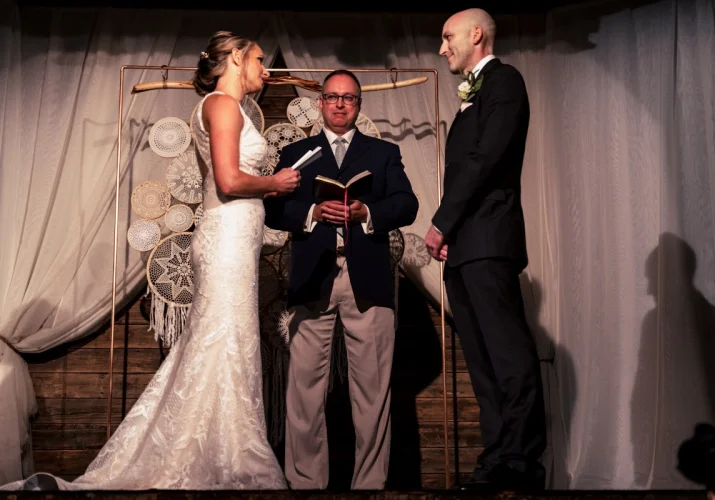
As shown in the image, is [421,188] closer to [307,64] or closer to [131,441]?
[307,64]

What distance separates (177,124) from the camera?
471 centimetres

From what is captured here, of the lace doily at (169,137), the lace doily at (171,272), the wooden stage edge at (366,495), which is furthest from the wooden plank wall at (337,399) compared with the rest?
the wooden stage edge at (366,495)

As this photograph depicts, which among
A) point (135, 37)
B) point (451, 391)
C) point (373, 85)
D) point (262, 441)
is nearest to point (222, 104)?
point (262, 441)

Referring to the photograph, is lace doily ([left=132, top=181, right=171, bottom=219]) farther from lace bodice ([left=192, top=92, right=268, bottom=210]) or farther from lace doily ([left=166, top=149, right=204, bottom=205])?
lace bodice ([left=192, top=92, right=268, bottom=210])

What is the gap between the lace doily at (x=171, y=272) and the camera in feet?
14.7

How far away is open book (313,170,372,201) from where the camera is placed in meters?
3.69

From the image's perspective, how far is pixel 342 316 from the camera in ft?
13.0

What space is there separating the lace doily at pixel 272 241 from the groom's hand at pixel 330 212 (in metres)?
0.75

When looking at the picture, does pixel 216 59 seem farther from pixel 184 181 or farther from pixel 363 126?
pixel 363 126

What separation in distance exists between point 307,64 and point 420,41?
0.63 m

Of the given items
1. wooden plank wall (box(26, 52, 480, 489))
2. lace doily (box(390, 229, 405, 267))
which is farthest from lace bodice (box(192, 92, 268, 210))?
wooden plank wall (box(26, 52, 480, 489))

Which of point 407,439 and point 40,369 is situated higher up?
point 40,369

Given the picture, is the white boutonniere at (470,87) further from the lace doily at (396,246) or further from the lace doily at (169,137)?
the lace doily at (169,137)

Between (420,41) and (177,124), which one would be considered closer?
(177,124)
